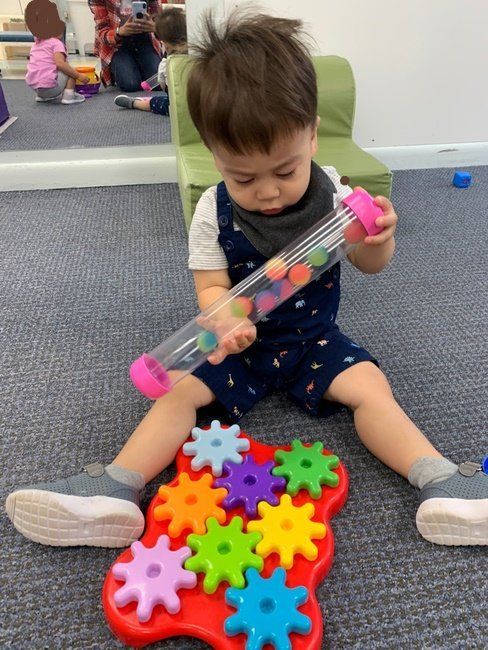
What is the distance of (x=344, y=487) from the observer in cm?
68

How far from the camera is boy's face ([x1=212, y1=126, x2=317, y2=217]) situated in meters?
0.59

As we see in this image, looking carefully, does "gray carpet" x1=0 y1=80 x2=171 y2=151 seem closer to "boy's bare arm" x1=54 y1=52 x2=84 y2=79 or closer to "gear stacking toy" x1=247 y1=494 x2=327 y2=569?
"boy's bare arm" x1=54 y1=52 x2=84 y2=79

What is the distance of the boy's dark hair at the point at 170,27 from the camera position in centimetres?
136

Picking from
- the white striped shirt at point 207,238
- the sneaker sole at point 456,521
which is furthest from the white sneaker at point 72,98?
the sneaker sole at point 456,521

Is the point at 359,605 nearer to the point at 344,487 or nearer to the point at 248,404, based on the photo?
the point at 344,487

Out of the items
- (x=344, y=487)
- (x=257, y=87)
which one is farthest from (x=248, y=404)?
(x=257, y=87)

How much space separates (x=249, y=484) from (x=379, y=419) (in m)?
0.21

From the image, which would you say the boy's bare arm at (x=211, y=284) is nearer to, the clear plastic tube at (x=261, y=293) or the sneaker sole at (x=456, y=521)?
the clear plastic tube at (x=261, y=293)

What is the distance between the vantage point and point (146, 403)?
85 centimetres

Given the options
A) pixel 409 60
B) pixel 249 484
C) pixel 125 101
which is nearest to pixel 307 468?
pixel 249 484

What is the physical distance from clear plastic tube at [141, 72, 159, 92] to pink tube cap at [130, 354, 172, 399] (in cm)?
110

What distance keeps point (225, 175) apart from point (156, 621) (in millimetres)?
513

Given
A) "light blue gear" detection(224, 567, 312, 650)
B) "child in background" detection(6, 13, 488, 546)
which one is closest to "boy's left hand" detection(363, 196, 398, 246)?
"child in background" detection(6, 13, 488, 546)

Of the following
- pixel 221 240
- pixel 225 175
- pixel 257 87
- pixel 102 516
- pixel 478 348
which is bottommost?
pixel 478 348
